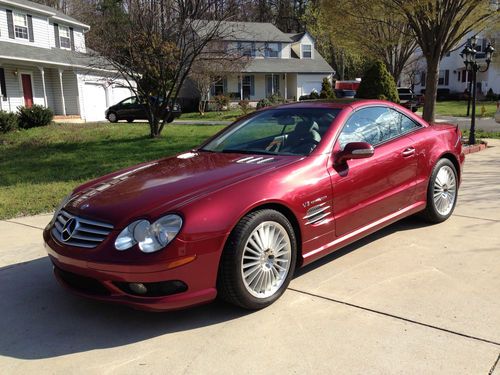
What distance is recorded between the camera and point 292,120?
4.80 m

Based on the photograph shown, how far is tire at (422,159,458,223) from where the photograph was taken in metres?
5.37

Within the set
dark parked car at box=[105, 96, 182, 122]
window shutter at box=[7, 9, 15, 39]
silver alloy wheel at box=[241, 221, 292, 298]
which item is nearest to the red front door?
window shutter at box=[7, 9, 15, 39]

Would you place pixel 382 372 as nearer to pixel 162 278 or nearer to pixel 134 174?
pixel 162 278

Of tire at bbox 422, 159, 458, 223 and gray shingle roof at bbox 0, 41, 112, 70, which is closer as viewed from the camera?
tire at bbox 422, 159, 458, 223

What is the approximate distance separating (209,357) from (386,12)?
12927 mm

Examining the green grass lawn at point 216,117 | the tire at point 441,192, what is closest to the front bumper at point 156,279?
the tire at point 441,192

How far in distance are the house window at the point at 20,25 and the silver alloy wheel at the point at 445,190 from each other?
989 inches

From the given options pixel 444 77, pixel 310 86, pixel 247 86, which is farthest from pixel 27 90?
pixel 444 77

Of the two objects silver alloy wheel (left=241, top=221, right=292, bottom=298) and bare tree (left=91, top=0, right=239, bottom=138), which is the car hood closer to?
silver alloy wheel (left=241, top=221, right=292, bottom=298)

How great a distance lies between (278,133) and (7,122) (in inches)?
633

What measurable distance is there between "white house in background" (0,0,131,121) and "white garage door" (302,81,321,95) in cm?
1788

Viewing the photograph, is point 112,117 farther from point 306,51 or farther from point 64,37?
point 306,51

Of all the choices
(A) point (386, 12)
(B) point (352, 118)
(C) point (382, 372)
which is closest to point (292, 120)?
(B) point (352, 118)

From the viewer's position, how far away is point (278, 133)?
4789 millimetres
